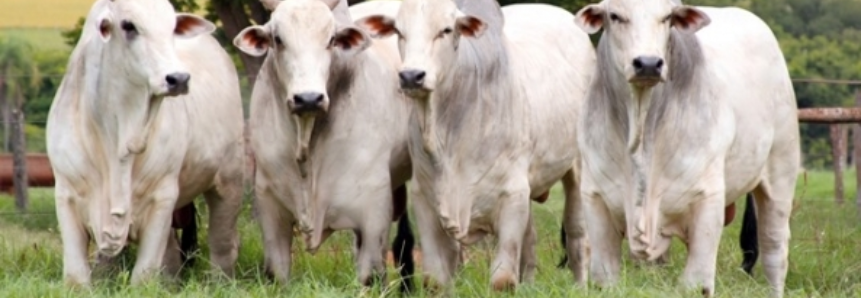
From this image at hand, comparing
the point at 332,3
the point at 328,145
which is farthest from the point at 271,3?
the point at 328,145

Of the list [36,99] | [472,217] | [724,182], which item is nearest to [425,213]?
[472,217]

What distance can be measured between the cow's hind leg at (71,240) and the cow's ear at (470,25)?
6.73 ft

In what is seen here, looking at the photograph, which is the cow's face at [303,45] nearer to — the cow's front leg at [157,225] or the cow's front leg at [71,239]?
the cow's front leg at [157,225]

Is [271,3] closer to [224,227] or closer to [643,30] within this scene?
[224,227]

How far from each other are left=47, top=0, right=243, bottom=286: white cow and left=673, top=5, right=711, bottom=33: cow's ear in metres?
2.28

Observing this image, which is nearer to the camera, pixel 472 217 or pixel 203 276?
pixel 472 217

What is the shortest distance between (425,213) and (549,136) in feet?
3.07

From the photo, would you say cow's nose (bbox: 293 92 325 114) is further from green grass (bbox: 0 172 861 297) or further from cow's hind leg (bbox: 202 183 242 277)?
cow's hind leg (bbox: 202 183 242 277)

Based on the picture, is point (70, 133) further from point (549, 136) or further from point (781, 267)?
point (781, 267)

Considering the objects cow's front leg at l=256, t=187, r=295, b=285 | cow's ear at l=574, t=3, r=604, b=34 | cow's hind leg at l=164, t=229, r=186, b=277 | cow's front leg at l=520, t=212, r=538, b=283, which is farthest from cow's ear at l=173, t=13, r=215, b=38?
cow's front leg at l=520, t=212, r=538, b=283

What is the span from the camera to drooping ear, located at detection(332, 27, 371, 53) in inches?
377

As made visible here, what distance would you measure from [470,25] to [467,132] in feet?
1.75

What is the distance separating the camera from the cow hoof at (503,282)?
948 centimetres

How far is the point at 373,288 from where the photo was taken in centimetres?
922
